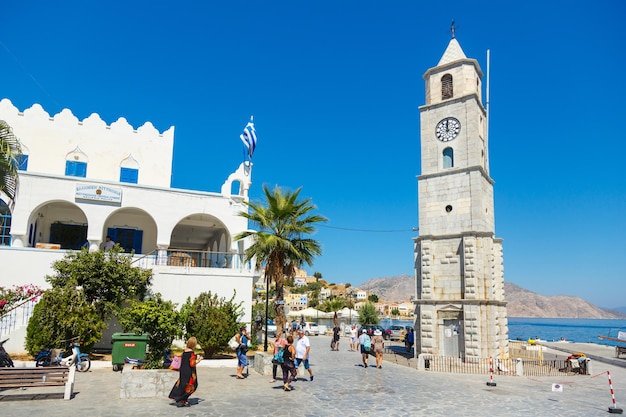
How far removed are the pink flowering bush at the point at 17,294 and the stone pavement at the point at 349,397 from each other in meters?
5.22

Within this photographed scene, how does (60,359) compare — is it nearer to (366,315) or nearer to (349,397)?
(349,397)

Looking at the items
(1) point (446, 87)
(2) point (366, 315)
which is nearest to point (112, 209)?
(1) point (446, 87)

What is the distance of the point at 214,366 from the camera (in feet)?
58.1

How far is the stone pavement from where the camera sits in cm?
1051

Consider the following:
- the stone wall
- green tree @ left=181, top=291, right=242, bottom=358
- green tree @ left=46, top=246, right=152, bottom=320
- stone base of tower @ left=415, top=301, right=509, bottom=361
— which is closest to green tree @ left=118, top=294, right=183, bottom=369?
green tree @ left=181, top=291, right=242, bottom=358

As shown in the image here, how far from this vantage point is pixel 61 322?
54.5 ft

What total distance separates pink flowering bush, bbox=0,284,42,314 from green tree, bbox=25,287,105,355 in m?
1.99

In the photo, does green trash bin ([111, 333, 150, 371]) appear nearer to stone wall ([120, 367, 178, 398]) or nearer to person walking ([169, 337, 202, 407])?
stone wall ([120, 367, 178, 398])

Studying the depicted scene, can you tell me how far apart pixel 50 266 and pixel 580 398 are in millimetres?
20525

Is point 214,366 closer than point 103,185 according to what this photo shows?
Yes

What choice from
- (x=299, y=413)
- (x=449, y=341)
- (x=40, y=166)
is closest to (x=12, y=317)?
(x=40, y=166)

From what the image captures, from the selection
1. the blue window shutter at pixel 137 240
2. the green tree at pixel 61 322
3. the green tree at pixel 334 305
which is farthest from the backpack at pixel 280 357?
the green tree at pixel 334 305

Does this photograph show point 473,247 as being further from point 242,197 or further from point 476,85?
point 242,197

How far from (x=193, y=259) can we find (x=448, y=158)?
46.2ft
